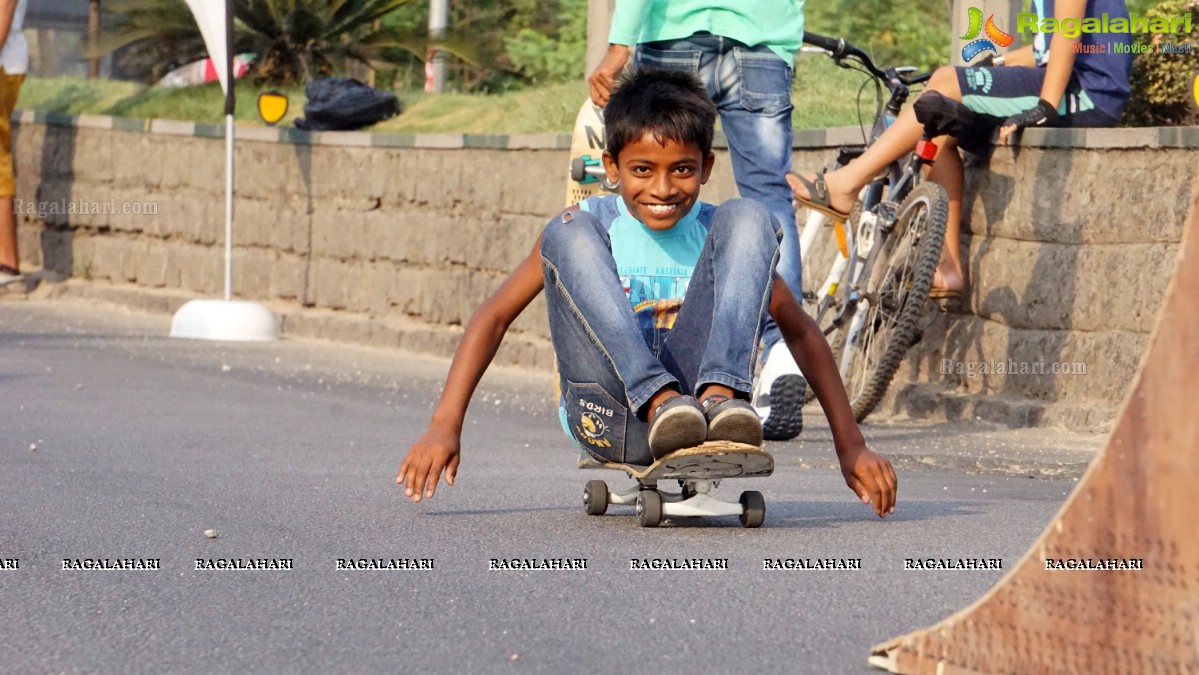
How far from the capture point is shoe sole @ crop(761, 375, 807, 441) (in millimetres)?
6914

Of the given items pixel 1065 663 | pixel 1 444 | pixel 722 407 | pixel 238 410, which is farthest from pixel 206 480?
pixel 1065 663

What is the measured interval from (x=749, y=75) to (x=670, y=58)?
0.30 meters

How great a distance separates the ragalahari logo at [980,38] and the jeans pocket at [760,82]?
2.07 m

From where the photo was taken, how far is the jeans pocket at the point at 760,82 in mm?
7117

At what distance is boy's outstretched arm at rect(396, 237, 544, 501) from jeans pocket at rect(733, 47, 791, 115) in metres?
2.70

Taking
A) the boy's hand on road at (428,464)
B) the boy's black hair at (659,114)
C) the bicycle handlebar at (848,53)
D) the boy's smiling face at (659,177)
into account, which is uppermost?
the bicycle handlebar at (848,53)

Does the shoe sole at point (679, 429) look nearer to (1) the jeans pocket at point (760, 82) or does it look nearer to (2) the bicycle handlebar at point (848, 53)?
(1) the jeans pocket at point (760, 82)

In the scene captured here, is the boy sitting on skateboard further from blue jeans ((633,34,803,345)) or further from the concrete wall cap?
the concrete wall cap

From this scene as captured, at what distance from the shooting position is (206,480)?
18.3ft

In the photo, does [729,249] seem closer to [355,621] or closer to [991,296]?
[355,621]

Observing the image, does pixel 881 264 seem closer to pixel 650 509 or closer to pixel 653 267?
pixel 653 267

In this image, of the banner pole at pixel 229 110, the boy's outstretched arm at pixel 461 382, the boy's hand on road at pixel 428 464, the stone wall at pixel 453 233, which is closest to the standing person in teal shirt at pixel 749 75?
the stone wall at pixel 453 233

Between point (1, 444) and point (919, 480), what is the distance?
2961mm

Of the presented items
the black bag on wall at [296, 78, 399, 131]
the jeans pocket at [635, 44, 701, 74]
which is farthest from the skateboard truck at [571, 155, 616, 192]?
the black bag on wall at [296, 78, 399, 131]
